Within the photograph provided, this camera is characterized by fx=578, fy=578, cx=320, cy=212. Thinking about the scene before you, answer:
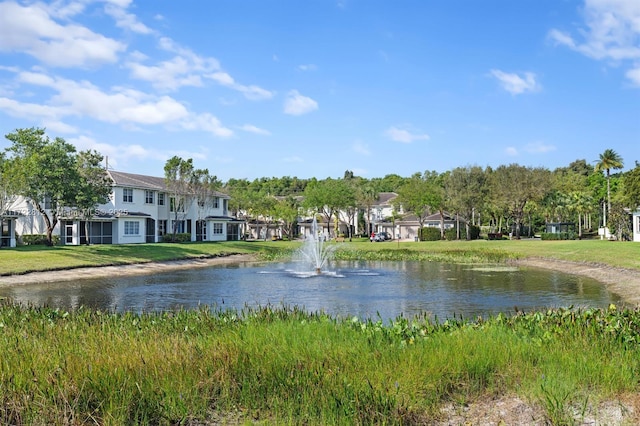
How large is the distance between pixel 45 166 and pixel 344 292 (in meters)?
29.1

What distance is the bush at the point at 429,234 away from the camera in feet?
264

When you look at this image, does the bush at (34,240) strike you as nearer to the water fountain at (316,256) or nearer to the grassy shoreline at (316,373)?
the water fountain at (316,256)

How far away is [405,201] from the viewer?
9075 cm

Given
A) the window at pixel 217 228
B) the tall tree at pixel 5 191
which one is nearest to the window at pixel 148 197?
the window at pixel 217 228

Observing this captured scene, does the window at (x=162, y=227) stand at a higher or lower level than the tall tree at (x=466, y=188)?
lower

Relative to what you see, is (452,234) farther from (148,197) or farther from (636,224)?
(148,197)

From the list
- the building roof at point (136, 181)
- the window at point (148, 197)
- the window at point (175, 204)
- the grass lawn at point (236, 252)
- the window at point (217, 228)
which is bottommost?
the grass lawn at point (236, 252)

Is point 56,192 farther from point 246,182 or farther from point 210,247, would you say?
point 246,182

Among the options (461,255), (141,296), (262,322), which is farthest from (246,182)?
(262,322)

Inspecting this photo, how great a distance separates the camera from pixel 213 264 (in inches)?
1854

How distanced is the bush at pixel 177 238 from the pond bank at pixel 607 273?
37.1 metres

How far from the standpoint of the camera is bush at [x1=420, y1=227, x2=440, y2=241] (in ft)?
264

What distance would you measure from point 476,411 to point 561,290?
22152mm

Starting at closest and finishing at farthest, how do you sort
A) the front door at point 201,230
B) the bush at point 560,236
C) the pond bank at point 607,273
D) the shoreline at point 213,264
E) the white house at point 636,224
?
the pond bank at point 607,273, the shoreline at point 213,264, the white house at point 636,224, the front door at point 201,230, the bush at point 560,236
